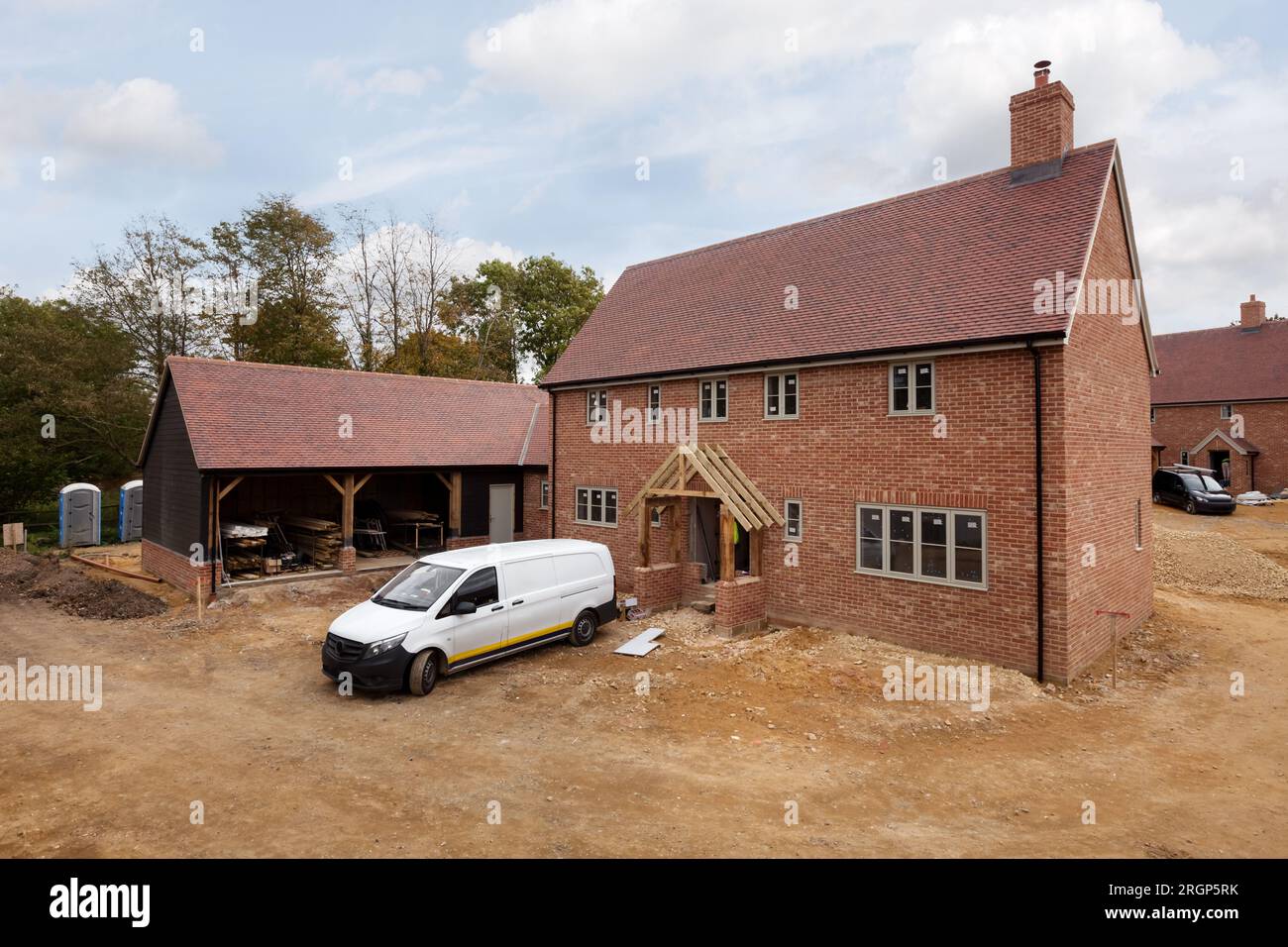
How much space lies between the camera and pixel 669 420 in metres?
16.7

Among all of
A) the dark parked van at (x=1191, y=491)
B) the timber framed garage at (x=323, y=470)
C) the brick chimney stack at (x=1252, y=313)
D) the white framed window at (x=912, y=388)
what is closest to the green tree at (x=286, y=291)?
the timber framed garage at (x=323, y=470)

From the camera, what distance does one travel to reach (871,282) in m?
14.5

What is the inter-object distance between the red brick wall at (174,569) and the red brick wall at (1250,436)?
1735 inches

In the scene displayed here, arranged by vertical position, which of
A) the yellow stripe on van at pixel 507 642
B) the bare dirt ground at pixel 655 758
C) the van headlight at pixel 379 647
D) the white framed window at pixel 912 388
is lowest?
the bare dirt ground at pixel 655 758

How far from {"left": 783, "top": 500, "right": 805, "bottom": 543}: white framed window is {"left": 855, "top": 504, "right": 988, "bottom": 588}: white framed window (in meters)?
1.26

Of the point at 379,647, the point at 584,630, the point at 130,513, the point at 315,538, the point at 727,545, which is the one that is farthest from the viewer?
the point at 130,513

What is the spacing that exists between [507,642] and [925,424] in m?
8.20

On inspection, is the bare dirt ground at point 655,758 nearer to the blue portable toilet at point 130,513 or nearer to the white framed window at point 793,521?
the white framed window at point 793,521

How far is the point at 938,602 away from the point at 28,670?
50.9 feet

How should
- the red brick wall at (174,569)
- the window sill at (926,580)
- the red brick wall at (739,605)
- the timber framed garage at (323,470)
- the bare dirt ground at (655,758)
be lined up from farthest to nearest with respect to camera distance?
the timber framed garage at (323,470)
the red brick wall at (174,569)
the red brick wall at (739,605)
the window sill at (926,580)
the bare dirt ground at (655,758)

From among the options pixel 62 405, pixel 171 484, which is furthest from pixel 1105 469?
pixel 62 405

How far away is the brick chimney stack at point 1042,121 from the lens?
13258 millimetres

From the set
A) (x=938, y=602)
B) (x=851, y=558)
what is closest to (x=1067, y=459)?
(x=938, y=602)

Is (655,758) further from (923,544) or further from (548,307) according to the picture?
(548,307)
